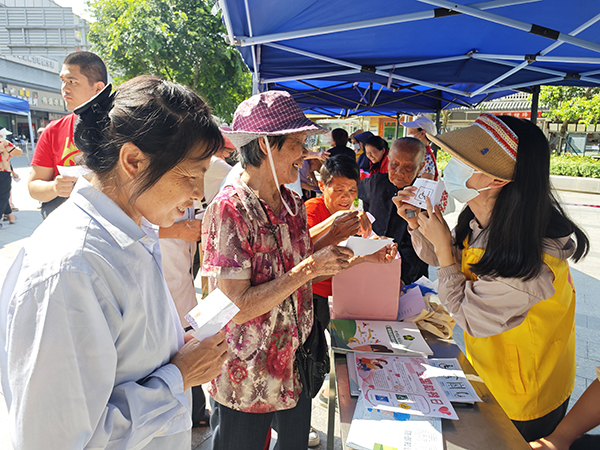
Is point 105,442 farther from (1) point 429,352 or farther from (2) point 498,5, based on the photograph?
(2) point 498,5

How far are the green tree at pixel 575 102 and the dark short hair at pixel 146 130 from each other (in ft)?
49.2

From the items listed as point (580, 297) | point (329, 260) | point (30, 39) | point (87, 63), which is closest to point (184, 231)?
point (329, 260)

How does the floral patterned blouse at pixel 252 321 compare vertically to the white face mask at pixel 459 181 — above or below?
below

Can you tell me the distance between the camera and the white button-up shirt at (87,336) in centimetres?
67

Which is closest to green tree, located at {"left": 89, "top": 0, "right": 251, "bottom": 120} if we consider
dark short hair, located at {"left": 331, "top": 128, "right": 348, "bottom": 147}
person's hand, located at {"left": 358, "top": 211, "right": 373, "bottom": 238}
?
dark short hair, located at {"left": 331, "top": 128, "right": 348, "bottom": 147}

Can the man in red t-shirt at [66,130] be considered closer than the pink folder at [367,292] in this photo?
No

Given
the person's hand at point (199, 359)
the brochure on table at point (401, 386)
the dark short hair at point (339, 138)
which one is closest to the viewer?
the person's hand at point (199, 359)

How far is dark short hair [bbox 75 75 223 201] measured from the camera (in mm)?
848

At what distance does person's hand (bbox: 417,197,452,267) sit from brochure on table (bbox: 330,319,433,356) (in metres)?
0.47

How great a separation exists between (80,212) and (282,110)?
0.98m

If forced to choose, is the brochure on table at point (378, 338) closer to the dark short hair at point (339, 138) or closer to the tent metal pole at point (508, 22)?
the tent metal pole at point (508, 22)

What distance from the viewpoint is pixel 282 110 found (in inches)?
61.6

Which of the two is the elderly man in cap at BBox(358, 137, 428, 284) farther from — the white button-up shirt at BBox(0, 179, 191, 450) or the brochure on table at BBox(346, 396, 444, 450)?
the white button-up shirt at BBox(0, 179, 191, 450)

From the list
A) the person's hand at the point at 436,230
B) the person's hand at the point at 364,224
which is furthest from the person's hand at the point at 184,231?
the person's hand at the point at 436,230
